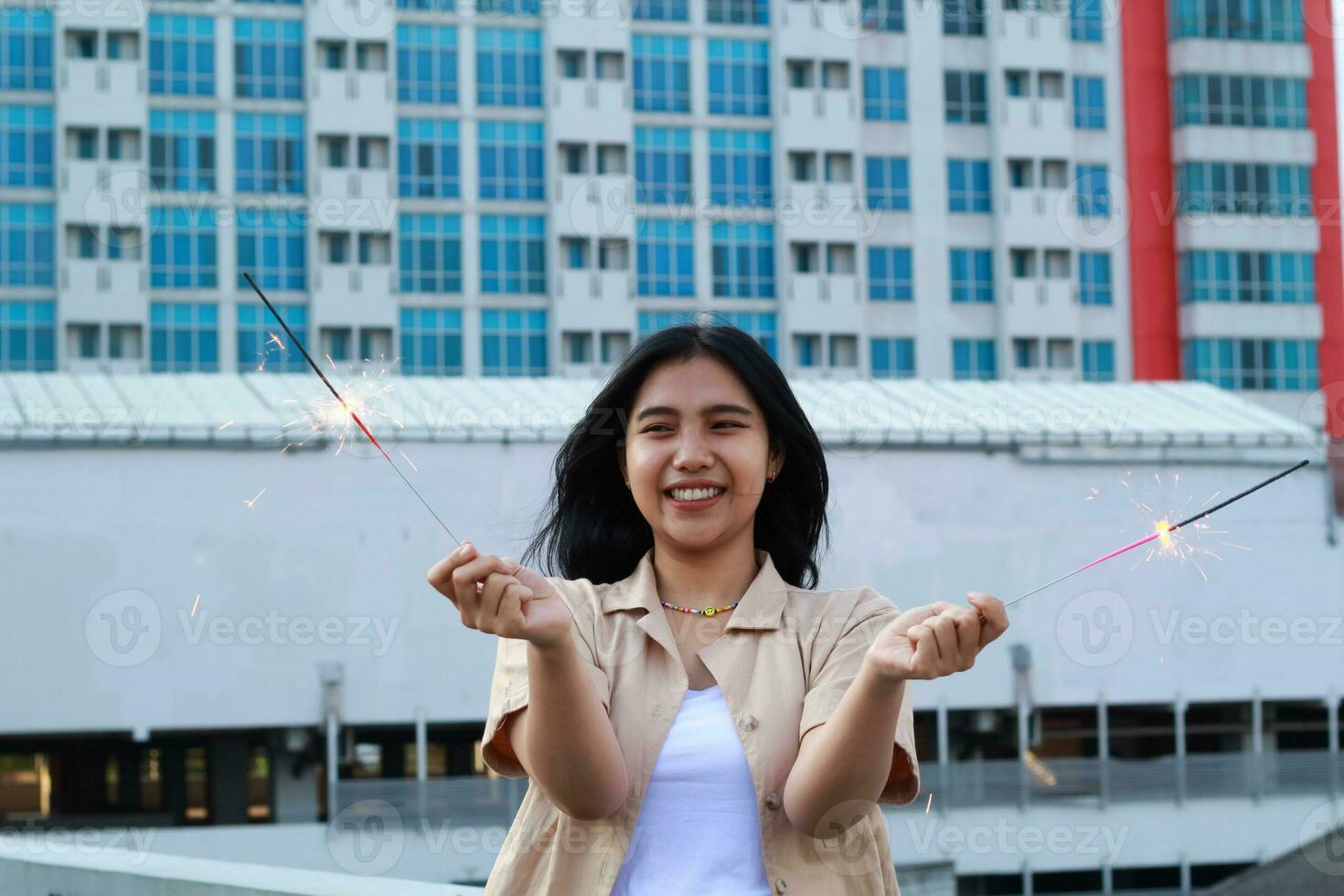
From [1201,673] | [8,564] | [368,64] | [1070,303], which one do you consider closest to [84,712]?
[8,564]

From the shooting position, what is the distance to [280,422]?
80.8 feet

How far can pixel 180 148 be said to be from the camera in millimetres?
41969

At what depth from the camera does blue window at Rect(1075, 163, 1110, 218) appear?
46062 mm

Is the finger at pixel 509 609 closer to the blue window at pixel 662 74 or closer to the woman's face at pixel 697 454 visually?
the woman's face at pixel 697 454

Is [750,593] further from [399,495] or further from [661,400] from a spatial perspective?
[399,495]

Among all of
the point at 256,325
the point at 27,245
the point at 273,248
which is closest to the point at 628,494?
the point at 256,325

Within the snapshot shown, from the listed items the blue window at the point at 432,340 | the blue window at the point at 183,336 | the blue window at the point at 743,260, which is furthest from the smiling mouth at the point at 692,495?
the blue window at the point at 743,260

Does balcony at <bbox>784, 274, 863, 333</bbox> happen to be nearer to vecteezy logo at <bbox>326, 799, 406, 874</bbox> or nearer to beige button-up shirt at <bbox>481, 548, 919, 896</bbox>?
vecteezy logo at <bbox>326, 799, 406, 874</bbox>

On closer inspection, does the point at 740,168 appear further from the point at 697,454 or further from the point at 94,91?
the point at 697,454

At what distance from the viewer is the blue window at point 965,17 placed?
46.1 metres

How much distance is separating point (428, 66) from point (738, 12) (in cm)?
820

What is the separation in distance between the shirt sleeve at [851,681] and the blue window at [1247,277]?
45.2 meters

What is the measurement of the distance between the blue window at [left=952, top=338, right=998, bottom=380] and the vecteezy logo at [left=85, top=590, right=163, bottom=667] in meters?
26.0

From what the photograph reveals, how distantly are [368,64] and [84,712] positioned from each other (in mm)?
23315
